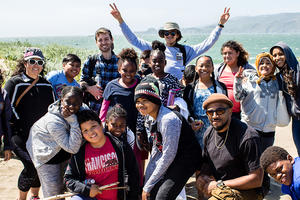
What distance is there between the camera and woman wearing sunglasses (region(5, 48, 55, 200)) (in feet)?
14.4

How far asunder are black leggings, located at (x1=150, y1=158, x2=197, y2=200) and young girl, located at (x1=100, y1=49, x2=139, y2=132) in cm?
127

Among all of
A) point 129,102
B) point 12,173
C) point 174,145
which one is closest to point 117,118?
point 129,102

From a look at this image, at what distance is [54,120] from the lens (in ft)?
12.2

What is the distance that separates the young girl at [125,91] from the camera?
15.1 ft

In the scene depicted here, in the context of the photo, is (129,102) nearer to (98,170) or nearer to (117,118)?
(117,118)

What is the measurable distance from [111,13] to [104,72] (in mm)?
1114

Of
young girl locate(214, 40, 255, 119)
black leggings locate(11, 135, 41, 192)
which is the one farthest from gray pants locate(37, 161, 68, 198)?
young girl locate(214, 40, 255, 119)

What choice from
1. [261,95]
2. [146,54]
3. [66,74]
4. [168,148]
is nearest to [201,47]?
→ [146,54]

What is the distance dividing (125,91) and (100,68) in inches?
40.5

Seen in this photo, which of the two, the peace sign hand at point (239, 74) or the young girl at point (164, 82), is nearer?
the young girl at point (164, 82)

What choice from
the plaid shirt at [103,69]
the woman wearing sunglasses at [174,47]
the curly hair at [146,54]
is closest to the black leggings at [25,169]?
the plaid shirt at [103,69]

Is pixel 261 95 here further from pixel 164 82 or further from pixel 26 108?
pixel 26 108

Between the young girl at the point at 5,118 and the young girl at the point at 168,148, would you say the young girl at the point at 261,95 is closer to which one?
the young girl at the point at 168,148

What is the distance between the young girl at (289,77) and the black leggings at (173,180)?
1827 mm
